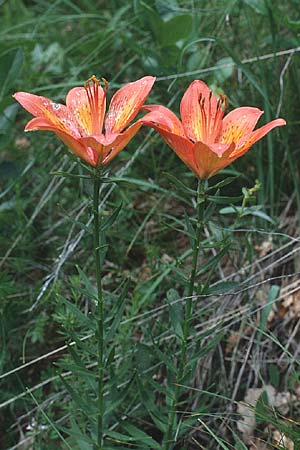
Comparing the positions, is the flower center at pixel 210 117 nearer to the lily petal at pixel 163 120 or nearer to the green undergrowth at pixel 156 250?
the lily petal at pixel 163 120

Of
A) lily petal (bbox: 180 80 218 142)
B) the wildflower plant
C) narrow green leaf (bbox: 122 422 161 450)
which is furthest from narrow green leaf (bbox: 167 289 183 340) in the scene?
lily petal (bbox: 180 80 218 142)

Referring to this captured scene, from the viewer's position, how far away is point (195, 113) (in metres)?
1.52

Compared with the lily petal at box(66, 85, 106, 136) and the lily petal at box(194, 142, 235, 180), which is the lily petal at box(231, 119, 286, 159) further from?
the lily petal at box(66, 85, 106, 136)

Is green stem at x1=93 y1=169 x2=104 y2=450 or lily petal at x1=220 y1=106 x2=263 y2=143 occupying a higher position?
lily petal at x1=220 y1=106 x2=263 y2=143

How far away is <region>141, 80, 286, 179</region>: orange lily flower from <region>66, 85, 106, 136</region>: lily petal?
0.09m

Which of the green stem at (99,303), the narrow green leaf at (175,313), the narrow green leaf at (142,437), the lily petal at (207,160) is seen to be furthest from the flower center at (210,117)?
the narrow green leaf at (142,437)

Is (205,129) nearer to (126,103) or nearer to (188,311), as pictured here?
(126,103)

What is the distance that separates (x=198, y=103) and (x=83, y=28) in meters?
1.72

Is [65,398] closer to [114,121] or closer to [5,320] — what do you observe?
[5,320]

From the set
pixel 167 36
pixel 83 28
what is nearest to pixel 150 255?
pixel 167 36

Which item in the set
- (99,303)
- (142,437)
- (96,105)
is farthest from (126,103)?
(142,437)

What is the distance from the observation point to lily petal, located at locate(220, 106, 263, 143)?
150cm

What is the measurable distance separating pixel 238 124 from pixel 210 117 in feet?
0.20

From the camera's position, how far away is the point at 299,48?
2.23 meters
